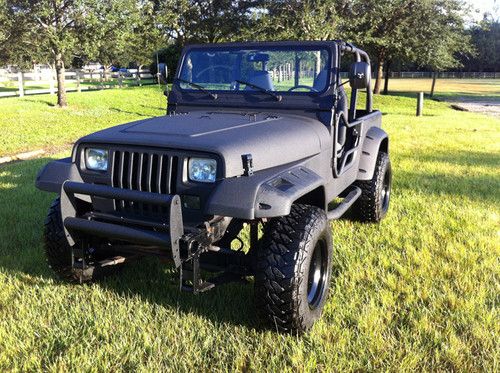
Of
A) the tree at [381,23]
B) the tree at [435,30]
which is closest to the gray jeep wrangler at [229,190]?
the tree at [381,23]

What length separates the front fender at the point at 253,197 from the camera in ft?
8.14

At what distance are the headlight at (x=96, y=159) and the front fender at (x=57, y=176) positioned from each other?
92 mm

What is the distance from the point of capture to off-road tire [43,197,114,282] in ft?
10.5

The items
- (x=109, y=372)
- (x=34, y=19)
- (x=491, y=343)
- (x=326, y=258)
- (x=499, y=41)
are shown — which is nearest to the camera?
(x=109, y=372)

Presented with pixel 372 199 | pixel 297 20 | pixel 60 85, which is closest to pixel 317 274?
pixel 372 199

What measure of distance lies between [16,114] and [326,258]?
14.5m

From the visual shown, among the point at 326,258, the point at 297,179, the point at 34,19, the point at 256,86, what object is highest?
the point at 34,19

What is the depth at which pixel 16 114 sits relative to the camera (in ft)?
49.6

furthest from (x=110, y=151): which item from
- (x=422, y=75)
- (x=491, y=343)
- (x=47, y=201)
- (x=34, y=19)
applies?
(x=422, y=75)

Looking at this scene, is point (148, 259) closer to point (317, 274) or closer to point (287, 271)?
point (317, 274)

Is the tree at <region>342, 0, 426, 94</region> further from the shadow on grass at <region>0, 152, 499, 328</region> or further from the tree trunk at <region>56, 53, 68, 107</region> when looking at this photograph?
the shadow on grass at <region>0, 152, 499, 328</region>

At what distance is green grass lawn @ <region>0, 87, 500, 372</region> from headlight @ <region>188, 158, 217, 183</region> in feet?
2.87

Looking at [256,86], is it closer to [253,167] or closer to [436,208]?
[253,167]

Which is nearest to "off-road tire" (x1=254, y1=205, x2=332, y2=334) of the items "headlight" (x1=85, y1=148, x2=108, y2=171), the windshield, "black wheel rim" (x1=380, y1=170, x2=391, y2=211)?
"headlight" (x1=85, y1=148, x2=108, y2=171)
